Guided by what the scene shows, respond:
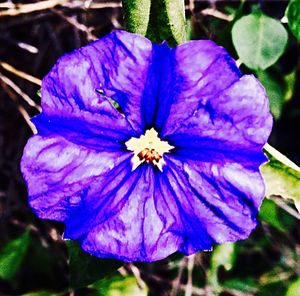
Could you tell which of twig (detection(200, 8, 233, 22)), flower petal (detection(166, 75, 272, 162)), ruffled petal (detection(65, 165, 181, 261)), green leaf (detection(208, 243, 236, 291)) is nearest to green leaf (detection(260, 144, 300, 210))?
flower petal (detection(166, 75, 272, 162))

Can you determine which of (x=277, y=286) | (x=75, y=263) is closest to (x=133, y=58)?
(x=75, y=263)

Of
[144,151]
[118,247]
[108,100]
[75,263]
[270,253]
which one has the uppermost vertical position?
[108,100]

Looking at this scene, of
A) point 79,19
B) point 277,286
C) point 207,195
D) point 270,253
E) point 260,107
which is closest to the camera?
point 260,107

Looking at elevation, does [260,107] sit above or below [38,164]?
above

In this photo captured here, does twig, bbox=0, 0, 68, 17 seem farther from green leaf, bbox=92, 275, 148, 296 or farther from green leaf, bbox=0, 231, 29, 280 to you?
green leaf, bbox=92, 275, 148, 296

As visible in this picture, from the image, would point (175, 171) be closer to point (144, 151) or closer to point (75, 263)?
point (144, 151)

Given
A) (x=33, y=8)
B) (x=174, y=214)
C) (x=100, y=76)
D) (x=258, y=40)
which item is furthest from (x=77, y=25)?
(x=174, y=214)

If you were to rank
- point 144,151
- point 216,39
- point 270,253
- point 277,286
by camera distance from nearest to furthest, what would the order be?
point 144,151, point 216,39, point 277,286, point 270,253

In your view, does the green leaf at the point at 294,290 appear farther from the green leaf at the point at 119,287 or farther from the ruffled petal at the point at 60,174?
the ruffled petal at the point at 60,174
